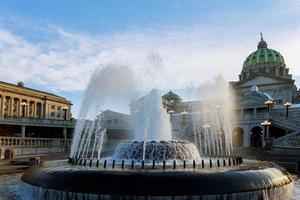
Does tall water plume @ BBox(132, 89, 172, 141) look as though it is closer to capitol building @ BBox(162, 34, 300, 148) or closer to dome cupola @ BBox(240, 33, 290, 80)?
capitol building @ BBox(162, 34, 300, 148)

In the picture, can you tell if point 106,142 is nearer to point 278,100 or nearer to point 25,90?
point 25,90

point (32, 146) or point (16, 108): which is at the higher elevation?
point (16, 108)

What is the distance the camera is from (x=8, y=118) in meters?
54.3

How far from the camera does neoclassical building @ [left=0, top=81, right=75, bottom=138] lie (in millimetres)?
57719

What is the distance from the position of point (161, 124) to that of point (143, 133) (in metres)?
1.47

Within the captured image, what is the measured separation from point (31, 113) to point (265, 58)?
78013 mm

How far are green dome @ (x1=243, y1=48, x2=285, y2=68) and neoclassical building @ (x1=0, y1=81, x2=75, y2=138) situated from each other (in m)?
64.3

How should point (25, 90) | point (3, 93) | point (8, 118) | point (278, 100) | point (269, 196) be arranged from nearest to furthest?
1. point (269, 196)
2. point (8, 118)
3. point (3, 93)
4. point (25, 90)
5. point (278, 100)

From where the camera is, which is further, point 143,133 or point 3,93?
point 3,93

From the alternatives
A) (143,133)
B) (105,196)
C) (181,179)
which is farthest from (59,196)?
(143,133)

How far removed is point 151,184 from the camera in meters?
12.1

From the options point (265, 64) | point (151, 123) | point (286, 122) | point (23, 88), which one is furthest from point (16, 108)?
point (265, 64)

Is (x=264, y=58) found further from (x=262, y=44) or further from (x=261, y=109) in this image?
(x=261, y=109)

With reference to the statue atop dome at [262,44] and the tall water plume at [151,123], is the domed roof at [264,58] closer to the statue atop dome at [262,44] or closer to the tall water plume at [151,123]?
the statue atop dome at [262,44]
